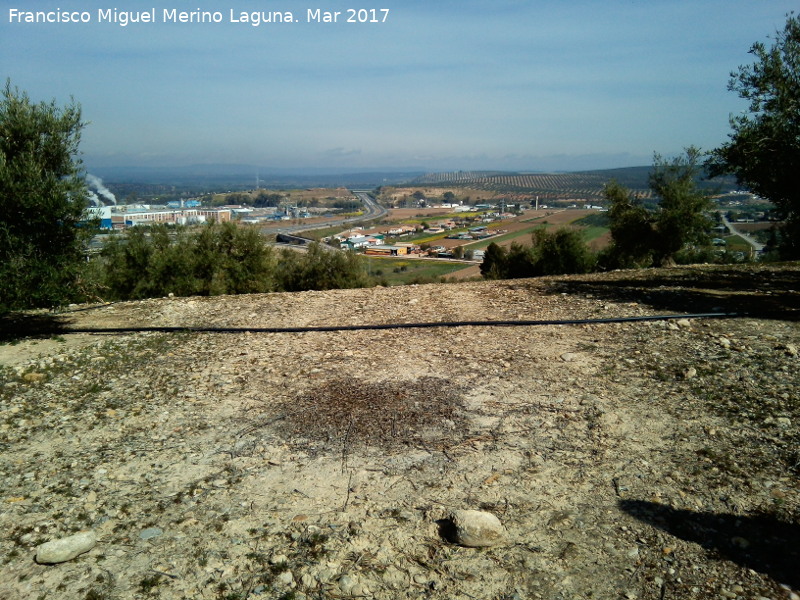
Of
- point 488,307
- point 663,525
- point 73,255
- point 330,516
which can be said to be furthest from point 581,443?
point 73,255

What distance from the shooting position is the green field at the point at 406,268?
21895mm

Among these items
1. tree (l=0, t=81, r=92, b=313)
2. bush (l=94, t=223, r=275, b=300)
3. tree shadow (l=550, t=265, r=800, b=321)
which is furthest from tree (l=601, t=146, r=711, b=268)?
tree (l=0, t=81, r=92, b=313)

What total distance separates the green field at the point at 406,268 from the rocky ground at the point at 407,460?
13251mm

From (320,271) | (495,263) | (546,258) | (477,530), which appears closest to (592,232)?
(546,258)

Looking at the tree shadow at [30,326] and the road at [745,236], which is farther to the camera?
the road at [745,236]

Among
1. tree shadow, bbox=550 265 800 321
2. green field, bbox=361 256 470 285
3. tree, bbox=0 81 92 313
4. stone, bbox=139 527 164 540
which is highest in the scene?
tree, bbox=0 81 92 313

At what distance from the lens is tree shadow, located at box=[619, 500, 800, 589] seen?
327 cm

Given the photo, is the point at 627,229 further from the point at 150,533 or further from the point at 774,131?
the point at 150,533

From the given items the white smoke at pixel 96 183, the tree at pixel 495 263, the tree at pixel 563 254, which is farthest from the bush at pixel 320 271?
the tree at pixel 563 254

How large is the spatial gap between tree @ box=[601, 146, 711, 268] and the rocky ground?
12.0 meters

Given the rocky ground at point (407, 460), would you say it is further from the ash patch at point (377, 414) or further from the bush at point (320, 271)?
the bush at point (320, 271)

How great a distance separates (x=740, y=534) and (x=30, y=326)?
995 cm

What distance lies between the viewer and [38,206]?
7.77 meters

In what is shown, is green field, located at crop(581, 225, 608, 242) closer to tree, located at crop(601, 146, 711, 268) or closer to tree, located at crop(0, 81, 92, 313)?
tree, located at crop(601, 146, 711, 268)
